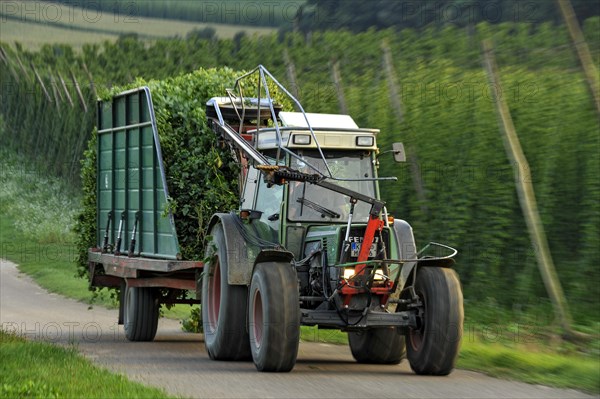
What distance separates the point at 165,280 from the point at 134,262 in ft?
2.34

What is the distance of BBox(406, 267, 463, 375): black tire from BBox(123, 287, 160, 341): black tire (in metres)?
5.82

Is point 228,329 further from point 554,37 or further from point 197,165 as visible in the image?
point 554,37

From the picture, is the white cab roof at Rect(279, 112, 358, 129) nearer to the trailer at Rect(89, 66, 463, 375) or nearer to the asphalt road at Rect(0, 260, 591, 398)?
the trailer at Rect(89, 66, 463, 375)

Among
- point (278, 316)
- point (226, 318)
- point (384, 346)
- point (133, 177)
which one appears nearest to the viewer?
point (278, 316)

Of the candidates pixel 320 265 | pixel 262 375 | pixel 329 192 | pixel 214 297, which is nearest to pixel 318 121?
pixel 329 192

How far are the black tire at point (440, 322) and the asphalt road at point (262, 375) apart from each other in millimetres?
175

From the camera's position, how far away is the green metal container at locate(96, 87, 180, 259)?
53.0ft

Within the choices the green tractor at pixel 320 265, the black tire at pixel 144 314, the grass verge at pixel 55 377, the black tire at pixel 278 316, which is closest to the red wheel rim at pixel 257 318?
the green tractor at pixel 320 265

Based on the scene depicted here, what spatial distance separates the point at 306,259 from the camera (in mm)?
13328

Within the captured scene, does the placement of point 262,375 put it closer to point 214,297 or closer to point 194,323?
point 214,297

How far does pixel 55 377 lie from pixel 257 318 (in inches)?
94.7

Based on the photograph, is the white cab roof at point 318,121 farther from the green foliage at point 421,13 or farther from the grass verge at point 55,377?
the green foliage at point 421,13

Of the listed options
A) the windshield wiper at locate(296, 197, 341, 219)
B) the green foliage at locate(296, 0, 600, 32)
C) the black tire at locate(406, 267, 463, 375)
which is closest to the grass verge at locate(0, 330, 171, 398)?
the windshield wiper at locate(296, 197, 341, 219)

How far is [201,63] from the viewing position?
3897cm
